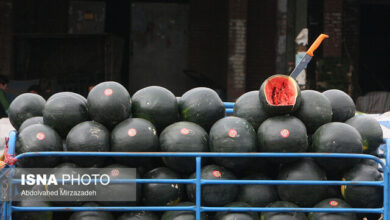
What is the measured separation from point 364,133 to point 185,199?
160cm

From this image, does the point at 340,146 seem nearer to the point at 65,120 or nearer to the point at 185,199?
the point at 185,199

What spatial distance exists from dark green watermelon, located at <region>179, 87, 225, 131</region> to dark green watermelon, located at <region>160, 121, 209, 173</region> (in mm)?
181

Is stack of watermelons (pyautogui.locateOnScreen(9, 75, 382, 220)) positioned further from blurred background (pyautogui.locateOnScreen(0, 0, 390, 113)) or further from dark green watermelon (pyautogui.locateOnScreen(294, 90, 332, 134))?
blurred background (pyautogui.locateOnScreen(0, 0, 390, 113))

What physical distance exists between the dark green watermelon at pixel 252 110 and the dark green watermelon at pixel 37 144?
4.97 feet

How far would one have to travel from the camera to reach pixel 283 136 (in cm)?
412

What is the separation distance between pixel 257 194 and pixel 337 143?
2.42 feet

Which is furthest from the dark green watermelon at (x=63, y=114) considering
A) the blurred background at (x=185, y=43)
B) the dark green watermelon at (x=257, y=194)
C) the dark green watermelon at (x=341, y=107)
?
the blurred background at (x=185, y=43)

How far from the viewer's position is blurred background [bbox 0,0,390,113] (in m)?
12.8

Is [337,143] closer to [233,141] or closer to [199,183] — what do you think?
[233,141]

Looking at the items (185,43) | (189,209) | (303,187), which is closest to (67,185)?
(189,209)

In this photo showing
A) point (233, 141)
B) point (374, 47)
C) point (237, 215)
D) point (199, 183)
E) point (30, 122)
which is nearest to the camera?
point (199, 183)

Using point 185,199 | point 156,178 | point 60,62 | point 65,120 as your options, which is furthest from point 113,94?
point 60,62

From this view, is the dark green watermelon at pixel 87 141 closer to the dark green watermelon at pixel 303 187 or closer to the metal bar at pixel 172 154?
the metal bar at pixel 172 154

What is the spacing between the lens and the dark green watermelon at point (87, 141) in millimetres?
4137
